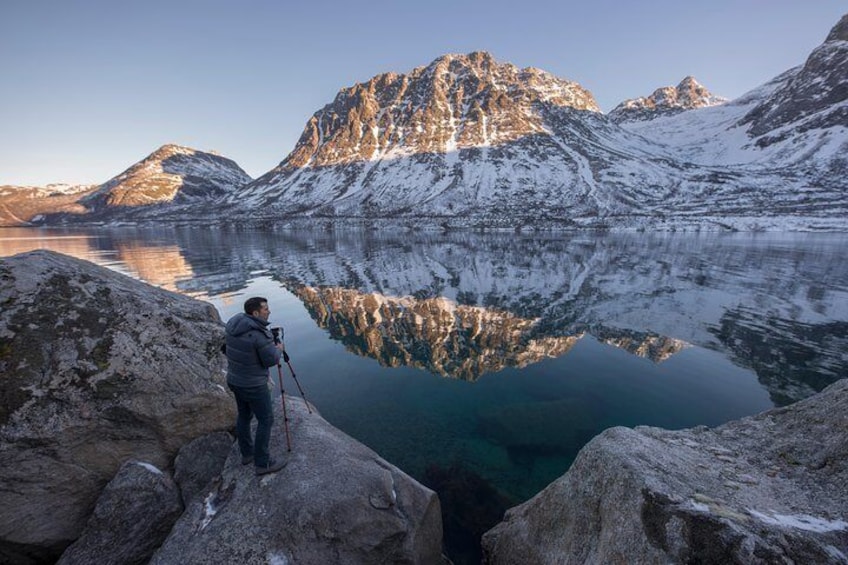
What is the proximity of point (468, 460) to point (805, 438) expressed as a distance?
342 inches

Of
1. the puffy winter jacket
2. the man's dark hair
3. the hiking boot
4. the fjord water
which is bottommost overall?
the fjord water

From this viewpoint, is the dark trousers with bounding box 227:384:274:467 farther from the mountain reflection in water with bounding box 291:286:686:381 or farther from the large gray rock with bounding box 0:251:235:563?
the mountain reflection in water with bounding box 291:286:686:381

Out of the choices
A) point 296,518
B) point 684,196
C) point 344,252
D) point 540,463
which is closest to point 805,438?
point 540,463

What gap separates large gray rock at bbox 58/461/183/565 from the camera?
6812mm

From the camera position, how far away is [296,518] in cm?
687

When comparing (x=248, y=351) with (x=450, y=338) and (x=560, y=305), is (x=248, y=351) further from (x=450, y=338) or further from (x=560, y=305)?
(x=560, y=305)

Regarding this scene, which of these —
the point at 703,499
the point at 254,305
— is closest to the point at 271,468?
the point at 254,305

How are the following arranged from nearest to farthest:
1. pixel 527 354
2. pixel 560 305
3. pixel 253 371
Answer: pixel 253 371 → pixel 527 354 → pixel 560 305

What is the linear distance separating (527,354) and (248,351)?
1727cm

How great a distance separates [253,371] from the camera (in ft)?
24.5

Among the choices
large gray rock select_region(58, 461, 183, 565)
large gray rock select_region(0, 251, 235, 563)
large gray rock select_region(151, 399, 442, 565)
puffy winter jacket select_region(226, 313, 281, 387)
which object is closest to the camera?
large gray rock select_region(151, 399, 442, 565)

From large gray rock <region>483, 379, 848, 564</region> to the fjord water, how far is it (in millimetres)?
4387

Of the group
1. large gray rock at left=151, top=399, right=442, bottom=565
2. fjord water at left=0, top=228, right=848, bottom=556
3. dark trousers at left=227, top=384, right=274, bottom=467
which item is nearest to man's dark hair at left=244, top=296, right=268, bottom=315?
dark trousers at left=227, top=384, right=274, bottom=467

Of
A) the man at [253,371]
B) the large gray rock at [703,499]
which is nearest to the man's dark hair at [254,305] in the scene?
the man at [253,371]
